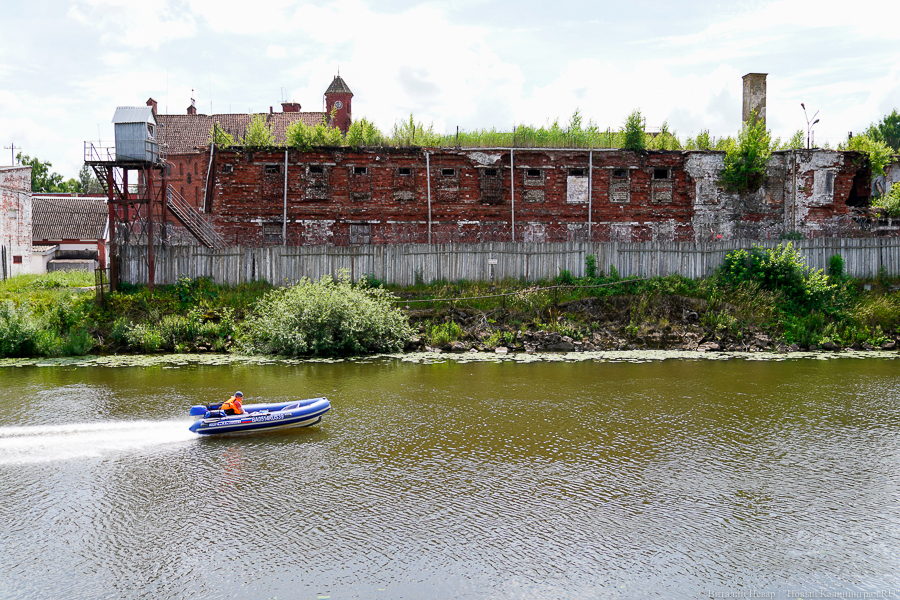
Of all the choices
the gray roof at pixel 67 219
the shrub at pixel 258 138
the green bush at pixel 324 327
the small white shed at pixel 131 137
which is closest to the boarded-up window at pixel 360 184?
the shrub at pixel 258 138

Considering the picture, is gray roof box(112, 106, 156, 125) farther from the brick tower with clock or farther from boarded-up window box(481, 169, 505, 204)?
the brick tower with clock

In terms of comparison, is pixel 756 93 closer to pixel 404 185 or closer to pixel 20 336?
pixel 404 185

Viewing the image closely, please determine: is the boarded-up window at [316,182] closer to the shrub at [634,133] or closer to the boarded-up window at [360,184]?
the boarded-up window at [360,184]

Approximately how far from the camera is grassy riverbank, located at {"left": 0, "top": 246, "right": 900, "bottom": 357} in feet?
68.0

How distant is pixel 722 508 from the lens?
8.73m

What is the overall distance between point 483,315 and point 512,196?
8270 millimetres

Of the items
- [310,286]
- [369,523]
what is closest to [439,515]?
[369,523]

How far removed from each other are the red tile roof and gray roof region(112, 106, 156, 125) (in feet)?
89.9

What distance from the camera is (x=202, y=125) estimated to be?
53.9 meters

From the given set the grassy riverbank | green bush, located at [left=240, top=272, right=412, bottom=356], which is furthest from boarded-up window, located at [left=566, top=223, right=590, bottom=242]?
green bush, located at [left=240, top=272, right=412, bottom=356]

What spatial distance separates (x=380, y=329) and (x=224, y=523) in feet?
40.9

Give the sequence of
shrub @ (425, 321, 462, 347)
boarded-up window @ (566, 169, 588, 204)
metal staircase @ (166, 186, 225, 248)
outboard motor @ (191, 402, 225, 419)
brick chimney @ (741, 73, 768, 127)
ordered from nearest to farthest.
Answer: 1. outboard motor @ (191, 402, 225, 419)
2. shrub @ (425, 321, 462, 347)
3. metal staircase @ (166, 186, 225, 248)
4. boarded-up window @ (566, 169, 588, 204)
5. brick chimney @ (741, 73, 768, 127)

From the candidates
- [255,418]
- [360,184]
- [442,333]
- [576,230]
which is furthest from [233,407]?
[576,230]

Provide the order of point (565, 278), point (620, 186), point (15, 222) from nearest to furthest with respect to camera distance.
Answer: point (565, 278) → point (620, 186) → point (15, 222)
